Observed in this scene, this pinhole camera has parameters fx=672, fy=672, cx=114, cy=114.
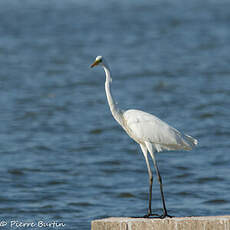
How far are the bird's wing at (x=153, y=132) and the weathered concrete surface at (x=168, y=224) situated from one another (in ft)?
4.84

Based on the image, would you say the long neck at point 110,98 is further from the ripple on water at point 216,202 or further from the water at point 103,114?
the ripple on water at point 216,202

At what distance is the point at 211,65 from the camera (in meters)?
30.6

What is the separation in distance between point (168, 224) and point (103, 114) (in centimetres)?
1400

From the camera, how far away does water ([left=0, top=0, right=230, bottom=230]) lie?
44.3 feet

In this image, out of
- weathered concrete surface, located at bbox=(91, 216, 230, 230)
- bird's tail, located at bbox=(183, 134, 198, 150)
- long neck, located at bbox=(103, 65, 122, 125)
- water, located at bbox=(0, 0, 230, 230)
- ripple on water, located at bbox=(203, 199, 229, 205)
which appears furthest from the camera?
water, located at bbox=(0, 0, 230, 230)

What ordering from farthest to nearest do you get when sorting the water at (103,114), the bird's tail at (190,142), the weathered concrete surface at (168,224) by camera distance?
the water at (103,114) → the bird's tail at (190,142) → the weathered concrete surface at (168,224)

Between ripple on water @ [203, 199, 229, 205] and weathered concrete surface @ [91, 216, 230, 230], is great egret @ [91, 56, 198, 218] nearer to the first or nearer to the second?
weathered concrete surface @ [91, 216, 230, 230]

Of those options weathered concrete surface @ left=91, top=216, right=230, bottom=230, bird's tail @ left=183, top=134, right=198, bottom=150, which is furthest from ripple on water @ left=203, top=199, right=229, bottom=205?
weathered concrete surface @ left=91, top=216, right=230, bottom=230

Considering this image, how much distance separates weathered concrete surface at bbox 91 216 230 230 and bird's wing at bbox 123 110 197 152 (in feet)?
4.84

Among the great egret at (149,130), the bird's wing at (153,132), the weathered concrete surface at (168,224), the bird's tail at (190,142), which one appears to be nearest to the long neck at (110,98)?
the great egret at (149,130)

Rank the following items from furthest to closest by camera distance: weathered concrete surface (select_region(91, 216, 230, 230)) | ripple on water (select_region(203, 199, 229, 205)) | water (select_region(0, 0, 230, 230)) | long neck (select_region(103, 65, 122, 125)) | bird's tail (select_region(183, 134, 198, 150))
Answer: water (select_region(0, 0, 230, 230)) → ripple on water (select_region(203, 199, 229, 205)) → bird's tail (select_region(183, 134, 198, 150)) → long neck (select_region(103, 65, 122, 125)) → weathered concrete surface (select_region(91, 216, 230, 230))

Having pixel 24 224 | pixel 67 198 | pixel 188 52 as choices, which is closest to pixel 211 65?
pixel 188 52

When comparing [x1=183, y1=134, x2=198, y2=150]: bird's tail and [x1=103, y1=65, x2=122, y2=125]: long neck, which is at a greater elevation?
[x1=103, y1=65, x2=122, y2=125]: long neck

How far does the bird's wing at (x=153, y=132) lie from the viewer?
9.12 m
